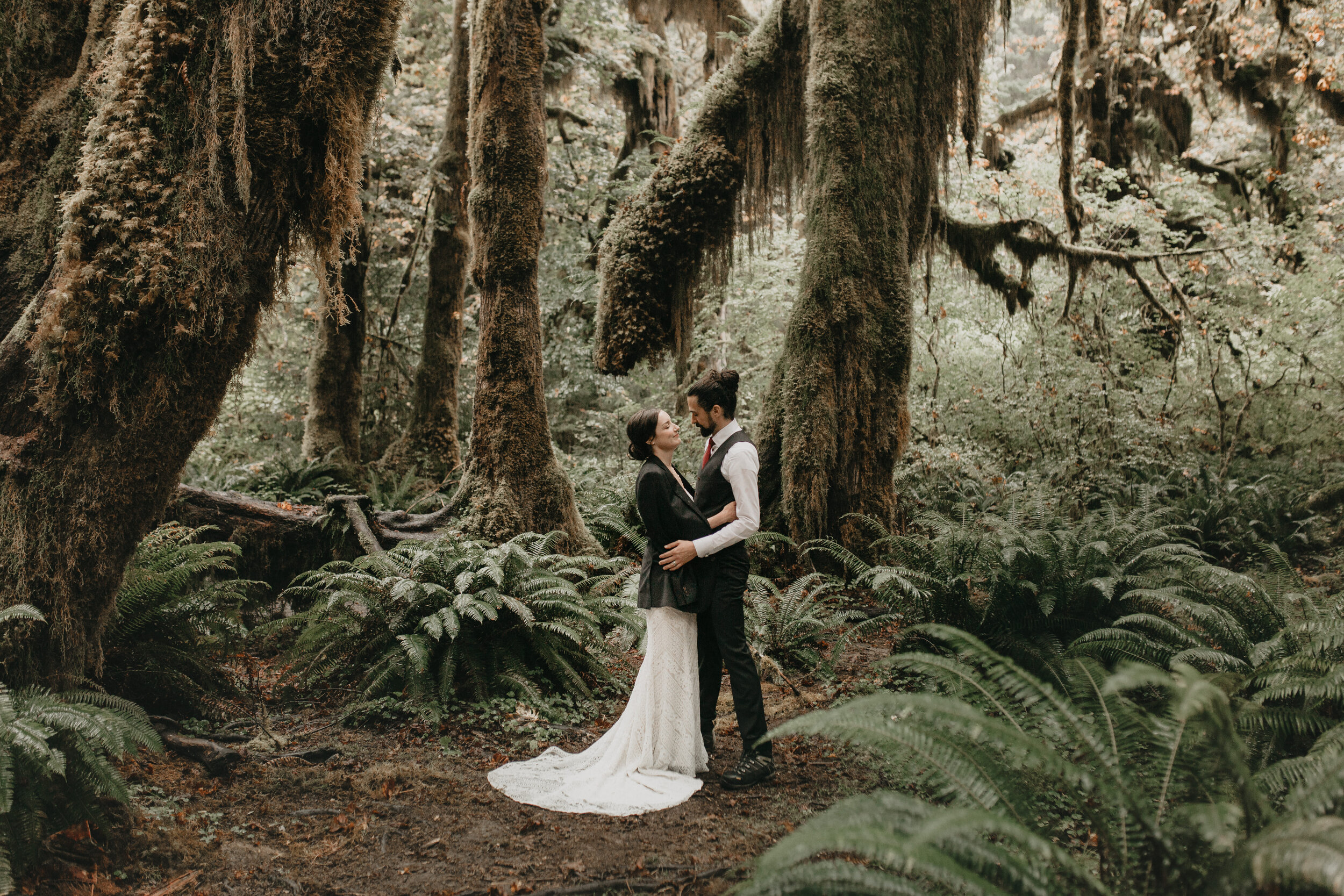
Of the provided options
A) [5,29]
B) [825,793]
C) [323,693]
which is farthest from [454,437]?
[825,793]

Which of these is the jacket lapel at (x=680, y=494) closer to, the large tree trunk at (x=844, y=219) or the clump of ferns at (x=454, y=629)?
the clump of ferns at (x=454, y=629)

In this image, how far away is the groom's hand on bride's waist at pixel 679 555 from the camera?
4125mm

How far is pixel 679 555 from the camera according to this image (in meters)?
4.13

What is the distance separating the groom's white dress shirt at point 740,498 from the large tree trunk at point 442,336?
8.56m

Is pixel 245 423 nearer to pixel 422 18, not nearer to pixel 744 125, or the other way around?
pixel 422 18

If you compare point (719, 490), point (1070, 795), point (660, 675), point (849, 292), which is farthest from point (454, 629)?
point (849, 292)

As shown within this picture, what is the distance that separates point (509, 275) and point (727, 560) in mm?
4419

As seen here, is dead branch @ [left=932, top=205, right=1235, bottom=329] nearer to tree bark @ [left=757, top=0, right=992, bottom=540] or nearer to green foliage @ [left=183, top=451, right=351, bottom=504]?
tree bark @ [left=757, top=0, right=992, bottom=540]

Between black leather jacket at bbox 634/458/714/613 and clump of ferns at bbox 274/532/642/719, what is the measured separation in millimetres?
1341

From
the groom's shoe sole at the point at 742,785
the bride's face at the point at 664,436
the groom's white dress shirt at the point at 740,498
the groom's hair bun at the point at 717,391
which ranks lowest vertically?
the groom's shoe sole at the point at 742,785

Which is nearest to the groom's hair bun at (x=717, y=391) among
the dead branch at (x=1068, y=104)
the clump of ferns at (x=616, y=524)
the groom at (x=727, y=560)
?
the groom at (x=727, y=560)

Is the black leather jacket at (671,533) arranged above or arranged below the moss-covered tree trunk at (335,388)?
below

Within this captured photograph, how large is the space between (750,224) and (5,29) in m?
6.80

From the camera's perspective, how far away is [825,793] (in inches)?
158
